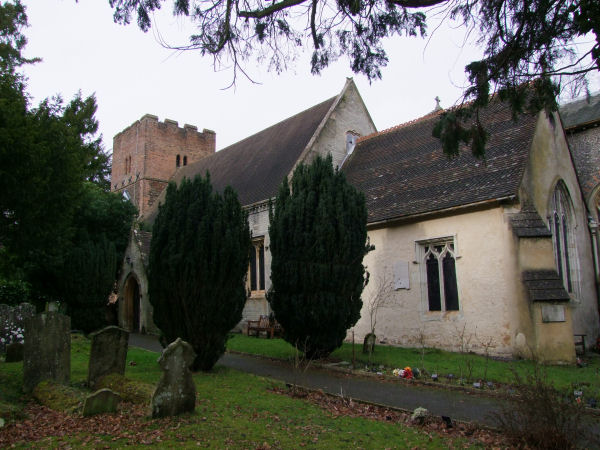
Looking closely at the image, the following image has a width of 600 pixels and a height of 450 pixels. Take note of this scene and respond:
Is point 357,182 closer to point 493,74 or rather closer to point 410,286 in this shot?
point 410,286

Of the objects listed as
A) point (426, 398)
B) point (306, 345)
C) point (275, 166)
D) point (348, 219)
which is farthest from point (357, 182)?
point (426, 398)

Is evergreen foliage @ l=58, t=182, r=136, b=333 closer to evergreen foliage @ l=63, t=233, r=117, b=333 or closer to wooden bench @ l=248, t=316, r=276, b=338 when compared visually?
evergreen foliage @ l=63, t=233, r=117, b=333

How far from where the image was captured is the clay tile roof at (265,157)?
19.9 meters

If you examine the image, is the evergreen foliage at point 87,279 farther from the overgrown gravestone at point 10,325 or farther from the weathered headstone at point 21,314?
the overgrown gravestone at point 10,325

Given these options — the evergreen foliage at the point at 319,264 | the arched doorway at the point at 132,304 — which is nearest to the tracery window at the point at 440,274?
the evergreen foliage at the point at 319,264

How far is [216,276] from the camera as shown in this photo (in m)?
9.99

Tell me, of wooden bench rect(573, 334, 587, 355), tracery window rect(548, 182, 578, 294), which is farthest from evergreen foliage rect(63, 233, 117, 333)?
wooden bench rect(573, 334, 587, 355)

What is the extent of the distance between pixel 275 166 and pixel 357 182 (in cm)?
413

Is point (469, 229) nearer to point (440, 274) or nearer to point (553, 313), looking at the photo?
point (440, 274)

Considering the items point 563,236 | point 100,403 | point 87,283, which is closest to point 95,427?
point 100,403

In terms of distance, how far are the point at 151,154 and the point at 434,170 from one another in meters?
22.2

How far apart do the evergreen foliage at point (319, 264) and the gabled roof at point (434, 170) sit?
3.26 metres

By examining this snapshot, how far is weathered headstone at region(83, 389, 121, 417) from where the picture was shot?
6.11 metres

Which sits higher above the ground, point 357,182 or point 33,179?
point 357,182
